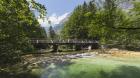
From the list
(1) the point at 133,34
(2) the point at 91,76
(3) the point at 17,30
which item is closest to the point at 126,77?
(2) the point at 91,76

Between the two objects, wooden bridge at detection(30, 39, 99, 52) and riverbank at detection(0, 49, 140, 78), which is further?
wooden bridge at detection(30, 39, 99, 52)

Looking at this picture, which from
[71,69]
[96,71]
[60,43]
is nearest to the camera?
[96,71]

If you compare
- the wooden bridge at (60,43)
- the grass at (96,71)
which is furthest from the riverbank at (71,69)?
the wooden bridge at (60,43)

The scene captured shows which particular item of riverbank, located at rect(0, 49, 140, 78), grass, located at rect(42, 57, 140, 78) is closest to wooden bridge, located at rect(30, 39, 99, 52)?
riverbank, located at rect(0, 49, 140, 78)

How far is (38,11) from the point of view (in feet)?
29.7

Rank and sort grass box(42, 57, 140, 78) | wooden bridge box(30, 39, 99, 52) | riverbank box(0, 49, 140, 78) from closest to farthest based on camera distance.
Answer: grass box(42, 57, 140, 78)
riverbank box(0, 49, 140, 78)
wooden bridge box(30, 39, 99, 52)

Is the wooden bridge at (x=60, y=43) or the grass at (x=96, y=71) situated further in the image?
the wooden bridge at (x=60, y=43)

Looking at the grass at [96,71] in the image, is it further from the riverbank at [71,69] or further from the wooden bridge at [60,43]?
the wooden bridge at [60,43]

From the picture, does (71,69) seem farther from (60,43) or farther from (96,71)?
(60,43)

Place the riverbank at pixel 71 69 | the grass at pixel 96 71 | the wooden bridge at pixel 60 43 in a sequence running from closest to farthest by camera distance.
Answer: the grass at pixel 96 71 → the riverbank at pixel 71 69 → the wooden bridge at pixel 60 43

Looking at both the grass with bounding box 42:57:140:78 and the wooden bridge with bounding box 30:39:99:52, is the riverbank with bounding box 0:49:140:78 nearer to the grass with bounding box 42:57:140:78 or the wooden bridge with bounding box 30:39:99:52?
the grass with bounding box 42:57:140:78

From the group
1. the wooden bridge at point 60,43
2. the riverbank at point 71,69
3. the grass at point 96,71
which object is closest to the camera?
the grass at point 96,71

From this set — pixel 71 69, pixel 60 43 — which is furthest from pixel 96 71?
pixel 60 43

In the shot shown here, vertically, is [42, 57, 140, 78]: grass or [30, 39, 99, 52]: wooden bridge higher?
[30, 39, 99, 52]: wooden bridge
